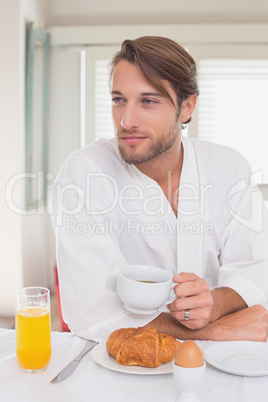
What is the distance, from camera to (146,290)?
103 centimetres

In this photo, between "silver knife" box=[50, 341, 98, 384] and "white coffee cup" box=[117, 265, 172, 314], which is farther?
"white coffee cup" box=[117, 265, 172, 314]

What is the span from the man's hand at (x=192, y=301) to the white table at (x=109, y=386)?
20 centimetres

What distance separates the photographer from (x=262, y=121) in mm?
3398

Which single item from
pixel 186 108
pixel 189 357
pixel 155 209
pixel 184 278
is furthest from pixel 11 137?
pixel 189 357

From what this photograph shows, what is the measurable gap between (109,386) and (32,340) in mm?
168

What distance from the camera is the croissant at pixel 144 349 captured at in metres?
0.94

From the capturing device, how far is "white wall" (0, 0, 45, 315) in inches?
118

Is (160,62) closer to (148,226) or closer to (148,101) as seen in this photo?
(148,101)

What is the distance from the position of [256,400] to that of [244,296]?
504mm

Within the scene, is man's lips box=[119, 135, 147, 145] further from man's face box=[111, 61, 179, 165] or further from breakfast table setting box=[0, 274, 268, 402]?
breakfast table setting box=[0, 274, 268, 402]

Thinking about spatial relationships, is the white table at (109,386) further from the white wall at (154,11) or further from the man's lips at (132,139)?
the white wall at (154,11)

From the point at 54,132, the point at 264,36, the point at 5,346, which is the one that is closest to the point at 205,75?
the point at 264,36

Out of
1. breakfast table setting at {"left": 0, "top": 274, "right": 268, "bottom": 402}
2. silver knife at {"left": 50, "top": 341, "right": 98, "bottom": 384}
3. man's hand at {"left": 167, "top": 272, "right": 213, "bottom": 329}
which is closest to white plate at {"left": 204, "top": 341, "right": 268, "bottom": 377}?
breakfast table setting at {"left": 0, "top": 274, "right": 268, "bottom": 402}

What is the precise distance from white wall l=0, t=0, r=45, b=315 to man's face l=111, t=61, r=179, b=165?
167 cm
